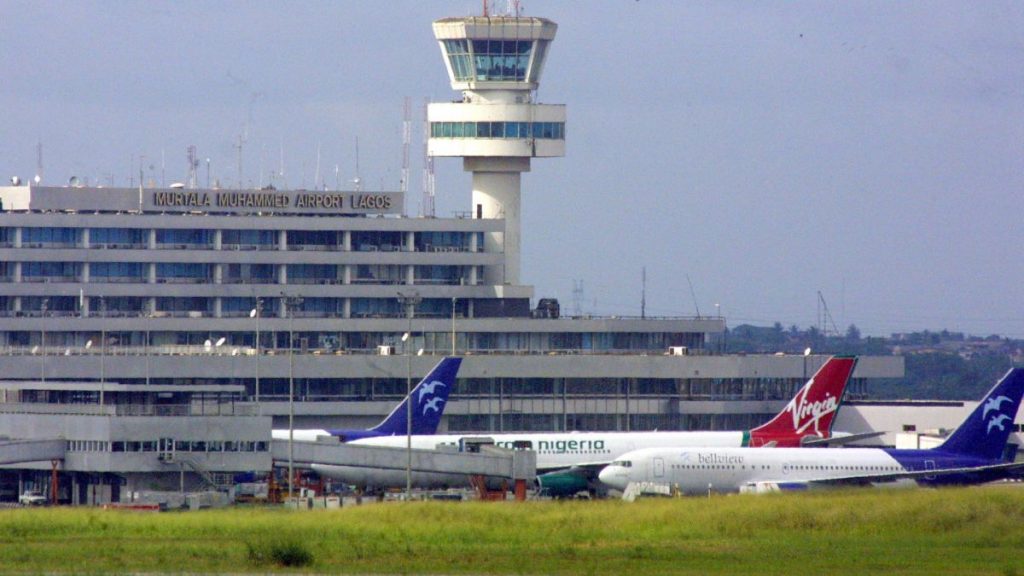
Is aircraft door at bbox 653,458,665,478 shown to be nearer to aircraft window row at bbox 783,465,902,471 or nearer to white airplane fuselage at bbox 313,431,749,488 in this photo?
aircraft window row at bbox 783,465,902,471

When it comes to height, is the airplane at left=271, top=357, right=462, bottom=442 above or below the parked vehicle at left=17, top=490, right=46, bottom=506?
above

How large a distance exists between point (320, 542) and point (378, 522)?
7948 mm

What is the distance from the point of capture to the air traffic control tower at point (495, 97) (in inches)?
6939

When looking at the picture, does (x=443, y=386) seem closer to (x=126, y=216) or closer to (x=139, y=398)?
(x=139, y=398)

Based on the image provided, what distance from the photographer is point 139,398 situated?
122 m

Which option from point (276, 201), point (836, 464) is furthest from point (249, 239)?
point (836, 464)

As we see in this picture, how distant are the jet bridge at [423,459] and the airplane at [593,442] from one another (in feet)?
4.30

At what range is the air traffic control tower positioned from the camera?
6939 inches

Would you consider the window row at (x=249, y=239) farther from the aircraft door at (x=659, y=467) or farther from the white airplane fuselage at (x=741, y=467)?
the aircraft door at (x=659, y=467)

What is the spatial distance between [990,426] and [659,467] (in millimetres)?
20224

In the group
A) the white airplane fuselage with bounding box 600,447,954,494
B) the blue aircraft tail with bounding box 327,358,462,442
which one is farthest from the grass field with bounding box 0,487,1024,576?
the blue aircraft tail with bounding box 327,358,462,442

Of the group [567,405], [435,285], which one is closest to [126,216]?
[435,285]

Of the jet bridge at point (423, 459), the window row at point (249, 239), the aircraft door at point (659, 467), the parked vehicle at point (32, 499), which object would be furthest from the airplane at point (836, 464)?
the window row at point (249, 239)

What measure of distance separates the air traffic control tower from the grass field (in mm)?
79955
